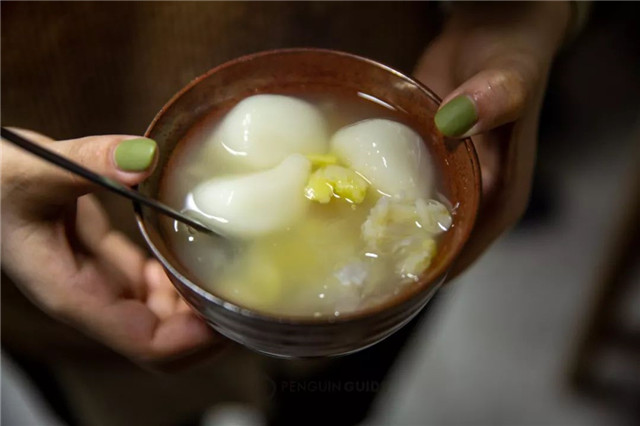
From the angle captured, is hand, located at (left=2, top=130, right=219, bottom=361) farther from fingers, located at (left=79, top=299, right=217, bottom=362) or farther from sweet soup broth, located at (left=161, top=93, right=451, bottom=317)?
sweet soup broth, located at (left=161, top=93, right=451, bottom=317)

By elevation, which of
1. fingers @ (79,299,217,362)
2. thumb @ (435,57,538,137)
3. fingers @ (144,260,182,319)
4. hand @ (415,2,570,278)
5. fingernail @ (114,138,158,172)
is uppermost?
fingernail @ (114,138,158,172)

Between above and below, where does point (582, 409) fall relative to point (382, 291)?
below

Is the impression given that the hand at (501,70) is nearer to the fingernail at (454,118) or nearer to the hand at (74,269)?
the fingernail at (454,118)

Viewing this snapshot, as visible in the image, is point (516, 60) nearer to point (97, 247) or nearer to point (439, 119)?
point (439, 119)

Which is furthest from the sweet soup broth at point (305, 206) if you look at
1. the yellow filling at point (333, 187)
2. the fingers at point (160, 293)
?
the fingers at point (160, 293)

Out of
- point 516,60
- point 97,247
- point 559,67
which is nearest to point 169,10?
point 97,247

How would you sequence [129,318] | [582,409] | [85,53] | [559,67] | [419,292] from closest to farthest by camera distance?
[419,292]
[129,318]
[85,53]
[582,409]
[559,67]

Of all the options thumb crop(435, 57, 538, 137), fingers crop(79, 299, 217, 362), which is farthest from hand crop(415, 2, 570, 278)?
fingers crop(79, 299, 217, 362)
